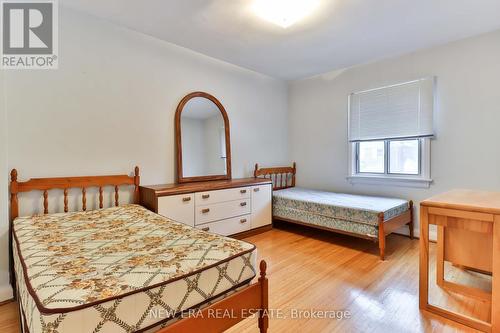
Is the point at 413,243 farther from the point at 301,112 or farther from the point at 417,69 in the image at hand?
the point at 301,112

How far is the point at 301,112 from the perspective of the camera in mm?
4438

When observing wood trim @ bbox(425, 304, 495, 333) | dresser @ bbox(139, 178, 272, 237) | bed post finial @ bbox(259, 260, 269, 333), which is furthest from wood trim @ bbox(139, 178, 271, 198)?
wood trim @ bbox(425, 304, 495, 333)

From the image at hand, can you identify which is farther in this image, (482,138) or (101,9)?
(482,138)

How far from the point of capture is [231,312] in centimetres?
124

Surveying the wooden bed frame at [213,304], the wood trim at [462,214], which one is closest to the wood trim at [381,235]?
the wood trim at [462,214]

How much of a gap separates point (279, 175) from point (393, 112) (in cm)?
193

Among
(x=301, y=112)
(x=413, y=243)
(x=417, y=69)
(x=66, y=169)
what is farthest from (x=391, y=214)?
(x=66, y=169)

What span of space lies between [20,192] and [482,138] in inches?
177

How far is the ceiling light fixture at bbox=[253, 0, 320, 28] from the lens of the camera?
220 cm

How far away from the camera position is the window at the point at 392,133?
3.13 metres

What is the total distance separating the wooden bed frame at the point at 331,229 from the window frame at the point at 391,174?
0.96ft

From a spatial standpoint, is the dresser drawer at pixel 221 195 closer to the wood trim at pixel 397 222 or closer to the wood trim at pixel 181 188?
the wood trim at pixel 181 188

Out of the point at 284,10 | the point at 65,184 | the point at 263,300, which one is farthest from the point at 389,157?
the point at 65,184

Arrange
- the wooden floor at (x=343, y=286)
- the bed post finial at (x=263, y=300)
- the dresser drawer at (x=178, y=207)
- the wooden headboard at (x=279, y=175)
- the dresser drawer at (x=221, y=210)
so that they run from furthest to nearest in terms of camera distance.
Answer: the wooden headboard at (x=279, y=175)
the dresser drawer at (x=221, y=210)
the dresser drawer at (x=178, y=207)
the wooden floor at (x=343, y=286)
the bed post finial at (x=263, y=300)
